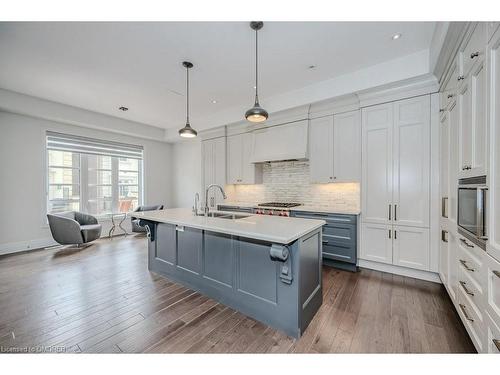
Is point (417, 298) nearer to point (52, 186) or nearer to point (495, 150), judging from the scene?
point (495, 150)

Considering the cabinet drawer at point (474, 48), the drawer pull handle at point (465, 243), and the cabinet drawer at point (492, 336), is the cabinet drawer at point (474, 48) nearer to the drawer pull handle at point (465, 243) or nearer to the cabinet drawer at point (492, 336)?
the drawer pull handle at point (465, 243)

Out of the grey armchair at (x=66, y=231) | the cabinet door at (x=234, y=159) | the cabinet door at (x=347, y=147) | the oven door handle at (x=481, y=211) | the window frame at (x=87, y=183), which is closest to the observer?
the oven door handle at (x=481, y=211)

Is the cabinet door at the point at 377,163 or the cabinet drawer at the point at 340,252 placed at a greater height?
the cabinet door at the point at 377,163

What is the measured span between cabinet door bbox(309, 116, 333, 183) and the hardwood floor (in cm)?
159

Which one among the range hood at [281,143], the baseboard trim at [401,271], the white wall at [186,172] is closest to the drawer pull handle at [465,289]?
the baseboard trim at [401,271]

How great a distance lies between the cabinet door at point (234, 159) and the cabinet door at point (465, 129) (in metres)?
3.58

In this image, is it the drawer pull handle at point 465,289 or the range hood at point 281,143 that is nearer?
the drawer pull handle at point 465,289

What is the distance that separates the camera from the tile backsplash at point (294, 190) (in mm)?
3754

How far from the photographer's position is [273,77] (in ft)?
11.0

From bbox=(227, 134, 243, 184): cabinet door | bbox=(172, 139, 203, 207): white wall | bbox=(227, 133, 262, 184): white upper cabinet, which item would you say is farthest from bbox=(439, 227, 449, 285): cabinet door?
bbox=(172, 139, 203, 207): white wall

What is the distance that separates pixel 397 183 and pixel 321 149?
124cm

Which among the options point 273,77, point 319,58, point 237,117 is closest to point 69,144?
point 237,117

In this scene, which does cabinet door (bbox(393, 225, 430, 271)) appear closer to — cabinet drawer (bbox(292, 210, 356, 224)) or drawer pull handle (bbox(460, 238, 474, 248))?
cabinet drawer (bbox(292, 210, 356, 224))
